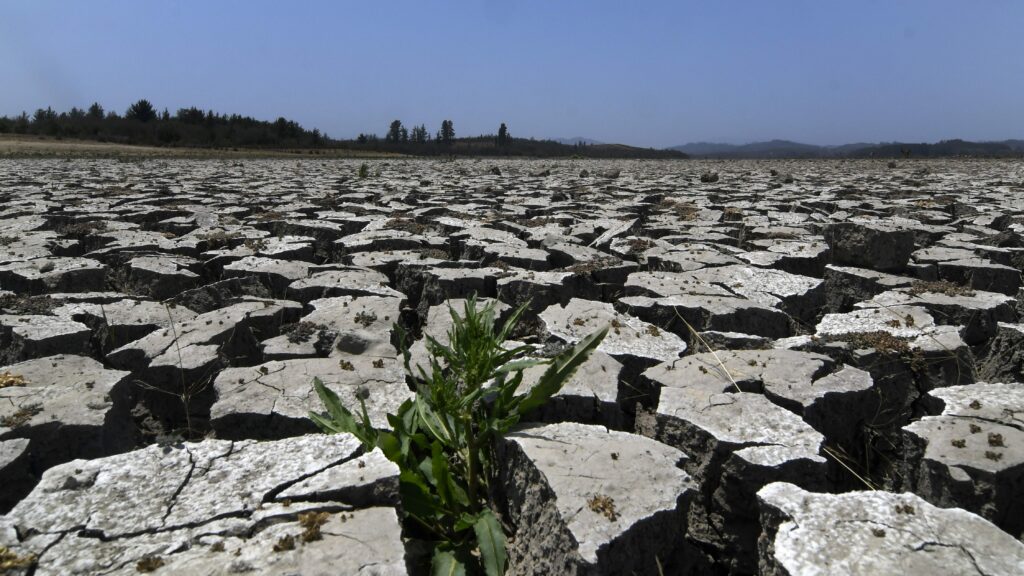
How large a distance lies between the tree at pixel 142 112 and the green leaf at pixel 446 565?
3224cm

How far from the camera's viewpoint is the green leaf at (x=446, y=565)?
1.37 metres

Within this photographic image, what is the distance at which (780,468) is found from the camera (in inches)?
60.0

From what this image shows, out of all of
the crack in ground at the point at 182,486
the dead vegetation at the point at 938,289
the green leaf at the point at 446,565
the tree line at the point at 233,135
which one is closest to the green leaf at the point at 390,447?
the green leaf at the point at 446,565

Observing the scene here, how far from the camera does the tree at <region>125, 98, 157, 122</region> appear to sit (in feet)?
93.5

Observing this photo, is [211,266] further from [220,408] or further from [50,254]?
[220,408]

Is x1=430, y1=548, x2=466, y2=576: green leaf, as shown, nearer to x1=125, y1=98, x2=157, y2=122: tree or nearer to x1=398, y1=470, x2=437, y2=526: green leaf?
x1=398, y1=470, x2=437, y2=526: green leaf

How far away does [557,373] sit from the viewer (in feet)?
5.96

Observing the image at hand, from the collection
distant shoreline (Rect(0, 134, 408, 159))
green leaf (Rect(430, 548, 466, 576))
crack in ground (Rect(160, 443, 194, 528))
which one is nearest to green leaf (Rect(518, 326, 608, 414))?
green leaf (Rect(430, 548, 466, 576))

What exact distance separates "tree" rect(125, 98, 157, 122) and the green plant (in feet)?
104

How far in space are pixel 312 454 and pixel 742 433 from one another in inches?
42.3

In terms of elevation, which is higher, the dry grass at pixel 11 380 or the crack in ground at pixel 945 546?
the dry grass at pixel 11 380

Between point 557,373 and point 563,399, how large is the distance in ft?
0.40

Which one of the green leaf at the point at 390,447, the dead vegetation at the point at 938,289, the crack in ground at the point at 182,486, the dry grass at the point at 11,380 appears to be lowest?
the green leaf at the point at 390,447

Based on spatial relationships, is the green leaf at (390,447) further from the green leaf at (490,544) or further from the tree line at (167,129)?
the tree line at (167,129)
